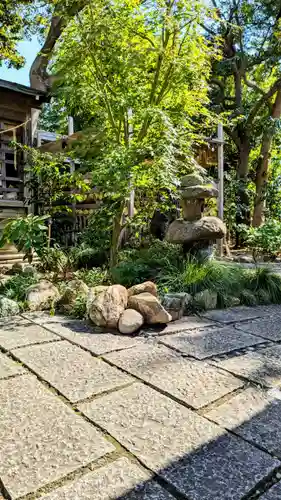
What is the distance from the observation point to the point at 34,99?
6.18 meters

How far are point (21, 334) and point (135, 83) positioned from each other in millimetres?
3095

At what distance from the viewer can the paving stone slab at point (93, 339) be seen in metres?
2.54

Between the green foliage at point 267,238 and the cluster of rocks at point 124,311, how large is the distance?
13.2ft

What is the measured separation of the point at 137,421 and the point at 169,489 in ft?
1.41

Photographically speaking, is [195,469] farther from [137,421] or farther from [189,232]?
[189,232]

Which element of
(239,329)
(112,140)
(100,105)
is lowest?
(239,329)

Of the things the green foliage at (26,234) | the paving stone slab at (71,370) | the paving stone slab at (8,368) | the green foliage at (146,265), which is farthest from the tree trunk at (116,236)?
the paving stone slab at (8,368)

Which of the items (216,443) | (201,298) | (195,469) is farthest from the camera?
(201,298)

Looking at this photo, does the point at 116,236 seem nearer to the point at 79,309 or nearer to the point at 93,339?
the point at 79,309

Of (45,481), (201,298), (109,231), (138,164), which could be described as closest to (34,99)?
(109,231)

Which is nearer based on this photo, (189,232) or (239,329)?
(239,329)

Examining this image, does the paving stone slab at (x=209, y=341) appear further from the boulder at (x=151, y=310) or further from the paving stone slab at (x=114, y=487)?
the paving stone slab at (x=114, y=487)

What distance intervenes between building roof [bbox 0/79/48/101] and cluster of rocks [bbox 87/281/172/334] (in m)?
4.22

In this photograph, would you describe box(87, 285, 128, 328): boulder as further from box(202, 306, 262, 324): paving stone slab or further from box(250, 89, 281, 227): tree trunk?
box(250, 89, 281, 227): tree trunk
